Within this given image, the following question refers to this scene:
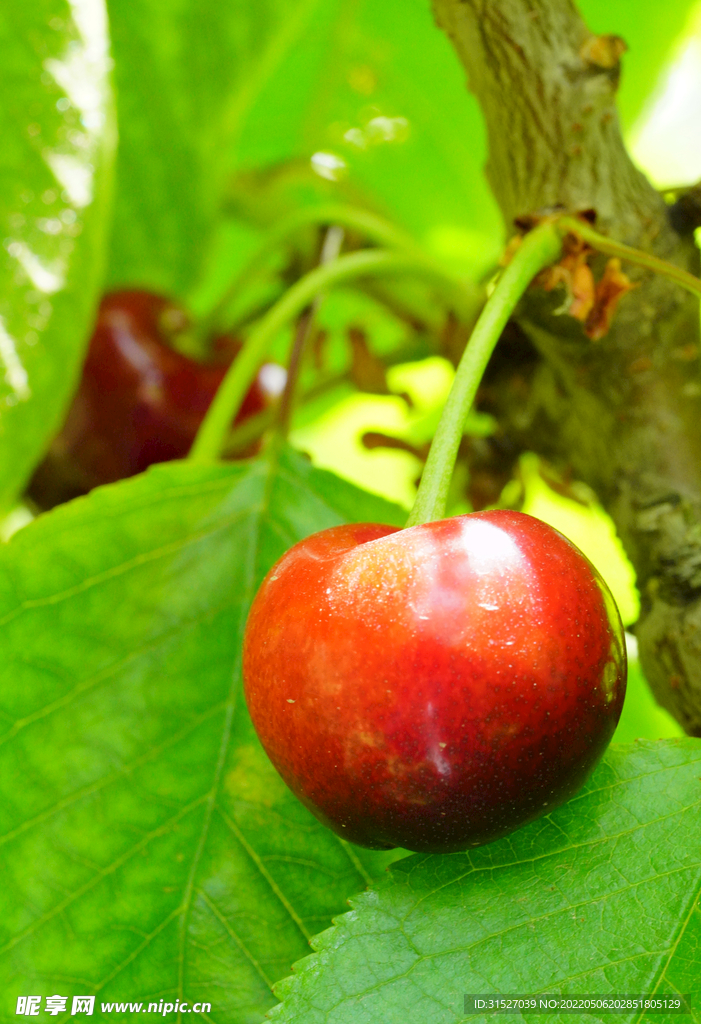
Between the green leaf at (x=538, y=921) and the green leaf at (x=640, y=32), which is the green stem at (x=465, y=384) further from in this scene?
the green leaf at (x=640, y=32)

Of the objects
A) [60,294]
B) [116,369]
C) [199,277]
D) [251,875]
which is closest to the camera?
[251,875]

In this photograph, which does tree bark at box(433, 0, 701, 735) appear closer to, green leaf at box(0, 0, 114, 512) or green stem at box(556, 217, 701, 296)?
green stem at box(556, 217, 701, 296)

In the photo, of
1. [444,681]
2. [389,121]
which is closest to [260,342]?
[444,681]

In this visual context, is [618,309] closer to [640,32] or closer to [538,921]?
[538,921]

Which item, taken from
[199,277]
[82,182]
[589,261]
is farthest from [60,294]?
[199,277]

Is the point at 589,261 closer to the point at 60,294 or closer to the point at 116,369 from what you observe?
the point at 60,294
